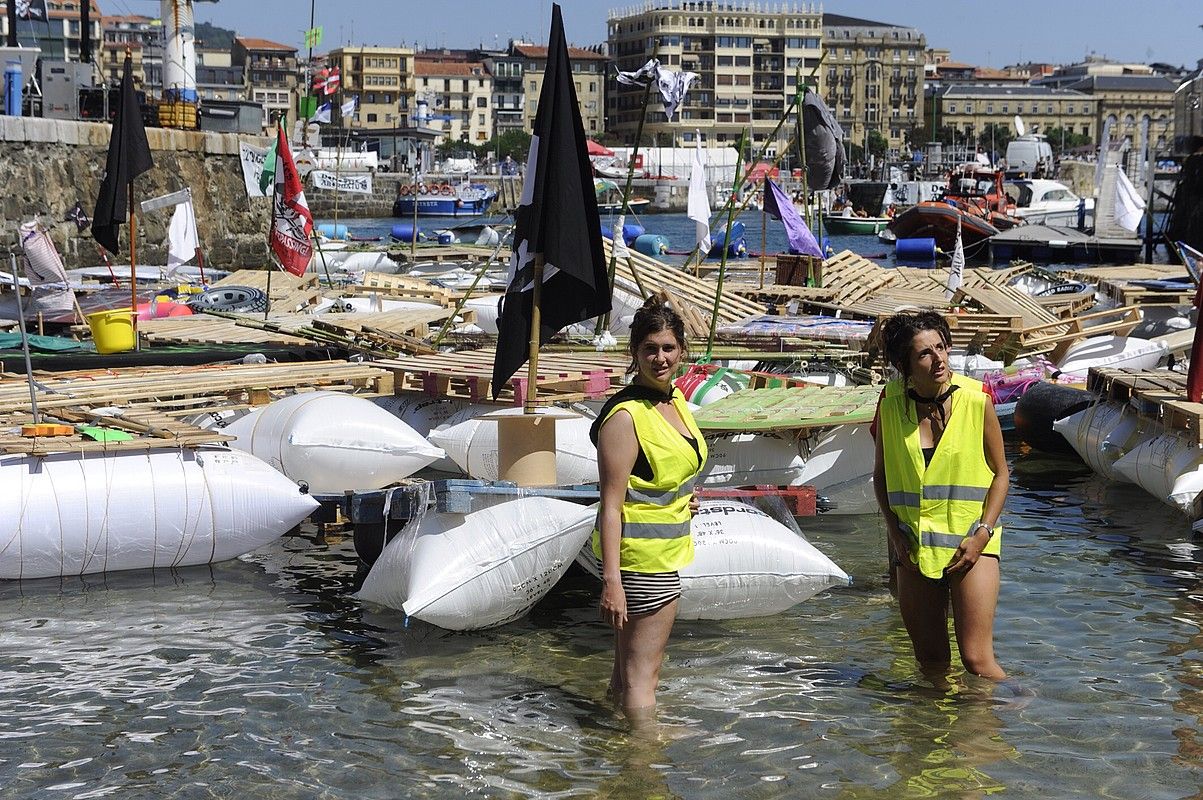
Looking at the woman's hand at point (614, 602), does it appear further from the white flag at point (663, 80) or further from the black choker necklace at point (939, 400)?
the white flag at point (663, 80)

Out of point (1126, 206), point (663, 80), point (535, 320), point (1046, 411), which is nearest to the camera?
point (535, 320)

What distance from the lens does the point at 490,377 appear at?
11391 mm

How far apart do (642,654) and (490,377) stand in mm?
5598

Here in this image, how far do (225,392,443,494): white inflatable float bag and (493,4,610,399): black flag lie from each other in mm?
2206

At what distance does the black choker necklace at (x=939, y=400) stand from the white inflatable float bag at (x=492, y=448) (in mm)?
4586

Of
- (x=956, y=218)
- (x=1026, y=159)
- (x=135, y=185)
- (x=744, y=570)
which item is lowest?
(x=744, y=570)

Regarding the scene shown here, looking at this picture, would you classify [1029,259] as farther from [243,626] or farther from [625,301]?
[243,626]

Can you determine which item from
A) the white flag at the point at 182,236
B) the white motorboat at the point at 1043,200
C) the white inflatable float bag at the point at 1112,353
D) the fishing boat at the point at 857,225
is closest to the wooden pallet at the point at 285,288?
the white flag at the point at 182,236

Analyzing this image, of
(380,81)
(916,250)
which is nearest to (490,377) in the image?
(916,250)

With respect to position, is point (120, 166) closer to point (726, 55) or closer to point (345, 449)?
point (345, 449)

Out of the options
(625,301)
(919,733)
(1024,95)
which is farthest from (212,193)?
(1024,95)

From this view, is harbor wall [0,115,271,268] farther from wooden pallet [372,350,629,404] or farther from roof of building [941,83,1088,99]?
roof of building [941,83,1088,99]

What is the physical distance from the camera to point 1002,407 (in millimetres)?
14367

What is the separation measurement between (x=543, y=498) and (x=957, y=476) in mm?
2438
